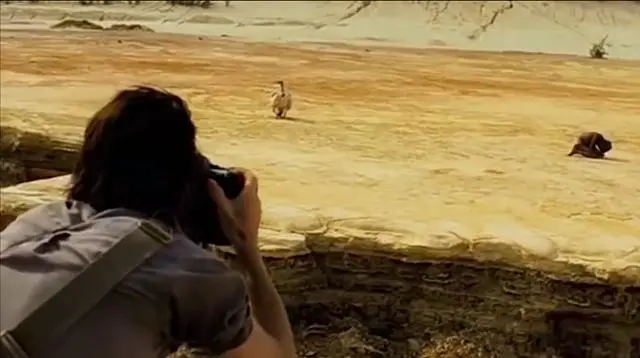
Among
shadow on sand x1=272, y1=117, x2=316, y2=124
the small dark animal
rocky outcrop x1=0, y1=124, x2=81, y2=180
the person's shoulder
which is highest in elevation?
the person's shoulder

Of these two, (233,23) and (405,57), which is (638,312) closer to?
(405,57)

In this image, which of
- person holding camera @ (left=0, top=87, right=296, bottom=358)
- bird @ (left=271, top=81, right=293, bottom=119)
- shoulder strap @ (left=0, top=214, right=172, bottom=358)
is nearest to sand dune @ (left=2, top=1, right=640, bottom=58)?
bird @ (left=271, top=81, right=293, bottom=119)

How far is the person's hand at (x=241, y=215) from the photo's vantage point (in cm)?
141

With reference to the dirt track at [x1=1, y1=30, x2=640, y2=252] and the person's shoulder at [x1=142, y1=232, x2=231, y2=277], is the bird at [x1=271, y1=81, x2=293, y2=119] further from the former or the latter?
the person's shoulder at [x1=142, y1=232, x2=231, y2=277]

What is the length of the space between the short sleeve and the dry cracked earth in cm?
105

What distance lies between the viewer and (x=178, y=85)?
3.62 meters

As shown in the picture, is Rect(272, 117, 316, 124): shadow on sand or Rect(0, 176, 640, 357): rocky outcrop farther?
Rect(272, 117, 316, 124): shadow on sand

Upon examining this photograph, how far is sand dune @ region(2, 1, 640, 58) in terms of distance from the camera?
2.97 m

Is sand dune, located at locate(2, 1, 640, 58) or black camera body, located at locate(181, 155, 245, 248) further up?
black camera body, located at locate(181, 155, 245, 248)

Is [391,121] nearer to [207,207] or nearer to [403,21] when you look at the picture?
[403,21]

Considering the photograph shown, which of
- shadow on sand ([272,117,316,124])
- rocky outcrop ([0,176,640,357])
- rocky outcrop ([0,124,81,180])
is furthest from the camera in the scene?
shadow on sand ([272,117,316,124])

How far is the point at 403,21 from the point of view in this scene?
3775 mm

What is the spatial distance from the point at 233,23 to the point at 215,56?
284mm

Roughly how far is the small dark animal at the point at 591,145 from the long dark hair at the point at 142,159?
1.58m
